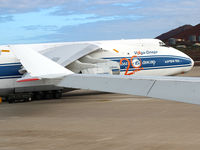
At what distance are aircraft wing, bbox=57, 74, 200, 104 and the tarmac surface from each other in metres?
1.74

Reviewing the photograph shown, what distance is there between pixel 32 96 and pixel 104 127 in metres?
9.09

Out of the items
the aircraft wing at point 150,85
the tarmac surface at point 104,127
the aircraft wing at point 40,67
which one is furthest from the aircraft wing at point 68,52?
the aircraft wing at point 150,85

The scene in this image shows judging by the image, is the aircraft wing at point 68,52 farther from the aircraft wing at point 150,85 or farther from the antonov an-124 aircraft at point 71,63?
the aircraft wing at point 150,85

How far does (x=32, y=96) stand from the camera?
726 inches

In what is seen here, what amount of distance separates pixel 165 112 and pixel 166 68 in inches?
348

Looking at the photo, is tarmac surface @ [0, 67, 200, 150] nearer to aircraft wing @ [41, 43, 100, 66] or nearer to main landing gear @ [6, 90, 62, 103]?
main landing gear @ [6, 90, 62, 103]

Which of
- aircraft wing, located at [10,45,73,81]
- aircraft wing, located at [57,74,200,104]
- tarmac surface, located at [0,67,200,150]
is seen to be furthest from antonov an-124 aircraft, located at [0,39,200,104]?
tarmac surface, located at [0,67,200,150]

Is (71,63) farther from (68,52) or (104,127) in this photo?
(104,127)

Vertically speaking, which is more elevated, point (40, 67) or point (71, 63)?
point (40, 67)

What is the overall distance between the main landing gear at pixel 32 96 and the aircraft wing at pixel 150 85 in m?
10.6

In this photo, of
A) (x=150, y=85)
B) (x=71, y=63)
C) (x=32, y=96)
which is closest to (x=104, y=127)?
(x=150, y=85)

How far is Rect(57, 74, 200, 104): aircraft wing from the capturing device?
16.3 ft

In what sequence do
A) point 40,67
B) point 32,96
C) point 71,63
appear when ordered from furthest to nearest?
point 32,96 < point 71,63 < point 40,67

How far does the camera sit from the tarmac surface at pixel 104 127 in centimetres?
812
